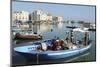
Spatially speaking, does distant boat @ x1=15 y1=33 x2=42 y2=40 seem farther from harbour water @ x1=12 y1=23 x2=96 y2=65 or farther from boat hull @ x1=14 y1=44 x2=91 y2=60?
boat hull @ x1=14 y1=44 x2=91 y2=60

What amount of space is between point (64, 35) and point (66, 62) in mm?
359

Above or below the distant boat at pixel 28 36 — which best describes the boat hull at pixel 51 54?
below

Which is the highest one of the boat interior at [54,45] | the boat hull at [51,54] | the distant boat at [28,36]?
the distant boat at [28,36]

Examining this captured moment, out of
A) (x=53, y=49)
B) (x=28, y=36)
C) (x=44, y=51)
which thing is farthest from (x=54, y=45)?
(x=28, y=36)

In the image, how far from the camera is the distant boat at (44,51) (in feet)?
8.02

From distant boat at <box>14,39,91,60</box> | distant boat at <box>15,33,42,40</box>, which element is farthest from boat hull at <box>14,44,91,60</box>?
distant boat at <box>15,33,42,40</box>

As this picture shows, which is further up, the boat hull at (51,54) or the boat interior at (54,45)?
the boat interior at (54,45)

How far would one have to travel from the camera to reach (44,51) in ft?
8.27

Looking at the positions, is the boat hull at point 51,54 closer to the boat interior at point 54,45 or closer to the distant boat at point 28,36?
the boat interior at point 54,45

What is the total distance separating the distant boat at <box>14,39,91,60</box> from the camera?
2445mm

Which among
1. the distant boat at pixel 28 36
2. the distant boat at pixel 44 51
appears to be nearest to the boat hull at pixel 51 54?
the distant boat at pixel 44 51

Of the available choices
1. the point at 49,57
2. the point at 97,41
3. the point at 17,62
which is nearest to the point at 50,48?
the point at 49,57

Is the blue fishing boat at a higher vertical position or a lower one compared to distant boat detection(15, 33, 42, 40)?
lower

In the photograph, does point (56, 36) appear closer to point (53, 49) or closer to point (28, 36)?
point (53, 49)
